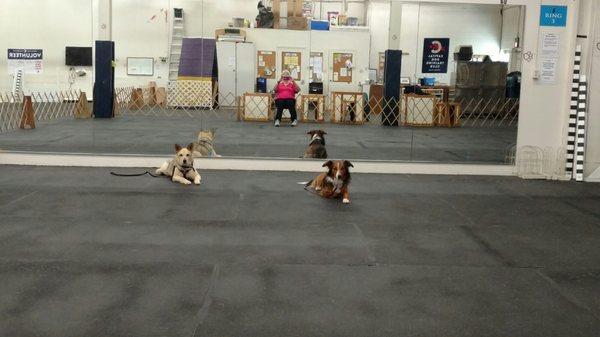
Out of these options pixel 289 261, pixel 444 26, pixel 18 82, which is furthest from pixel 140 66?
pixel 289 261

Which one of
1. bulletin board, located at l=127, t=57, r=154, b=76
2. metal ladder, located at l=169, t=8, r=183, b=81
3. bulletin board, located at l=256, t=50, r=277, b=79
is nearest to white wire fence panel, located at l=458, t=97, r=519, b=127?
bulletin board, located at l=256, t=50, r=277, b=79

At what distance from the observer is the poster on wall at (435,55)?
873cm

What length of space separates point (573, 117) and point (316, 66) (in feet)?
13.9

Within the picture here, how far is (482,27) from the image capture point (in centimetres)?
1018

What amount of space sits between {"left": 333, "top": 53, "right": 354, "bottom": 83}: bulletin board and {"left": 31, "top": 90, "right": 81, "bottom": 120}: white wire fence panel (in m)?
4.98

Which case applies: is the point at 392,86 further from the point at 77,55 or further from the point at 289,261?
the point at 289,261

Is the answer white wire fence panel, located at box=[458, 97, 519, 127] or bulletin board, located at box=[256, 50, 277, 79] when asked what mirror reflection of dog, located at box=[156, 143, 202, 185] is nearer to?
bulletin board, located at box=[256, 50, 277, 79]

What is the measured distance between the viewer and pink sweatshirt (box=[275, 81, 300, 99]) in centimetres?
1016

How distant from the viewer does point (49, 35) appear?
421 inches

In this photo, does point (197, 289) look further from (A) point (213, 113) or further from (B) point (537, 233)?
(A) point (213, 113)

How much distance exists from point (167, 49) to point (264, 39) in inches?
288

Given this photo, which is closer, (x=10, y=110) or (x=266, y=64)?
(x=266, y=64)

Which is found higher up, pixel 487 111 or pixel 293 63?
pixel 293 63

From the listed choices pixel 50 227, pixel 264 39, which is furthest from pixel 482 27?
pixel 50 227
